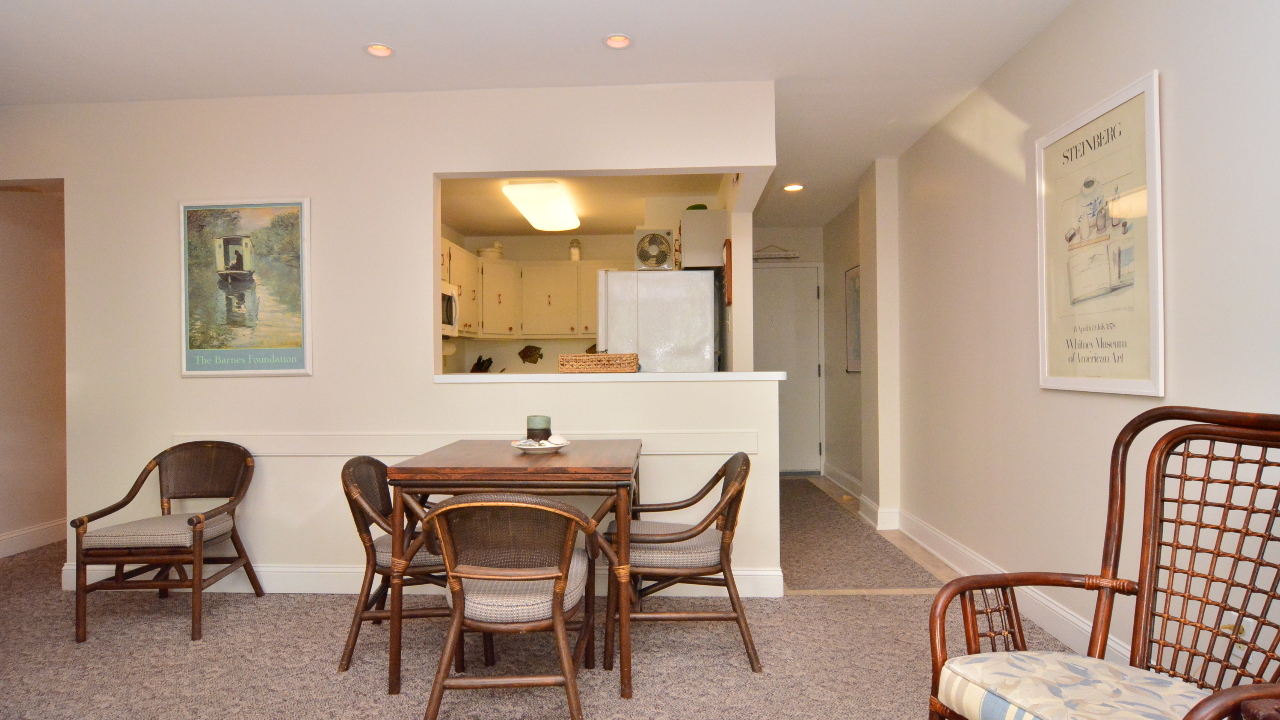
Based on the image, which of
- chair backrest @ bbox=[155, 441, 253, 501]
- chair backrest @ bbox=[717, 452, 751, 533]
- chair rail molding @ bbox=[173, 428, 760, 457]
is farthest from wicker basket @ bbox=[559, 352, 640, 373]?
chair backrest @ bbox=[155, 441, 253, 501]

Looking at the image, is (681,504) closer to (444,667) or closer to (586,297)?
(444,667)

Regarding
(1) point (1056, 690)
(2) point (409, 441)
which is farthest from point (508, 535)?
(2) point (409, 441)

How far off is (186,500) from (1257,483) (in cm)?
411

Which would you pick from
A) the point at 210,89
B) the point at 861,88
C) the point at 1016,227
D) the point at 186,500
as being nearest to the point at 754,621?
the point at 1016,227

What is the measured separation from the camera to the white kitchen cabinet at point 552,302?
6.49 metres

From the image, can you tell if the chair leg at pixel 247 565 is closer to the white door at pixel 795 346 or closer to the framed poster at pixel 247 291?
the framed poster at pixel 247 291

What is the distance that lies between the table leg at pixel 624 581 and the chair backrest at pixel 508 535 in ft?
1.03

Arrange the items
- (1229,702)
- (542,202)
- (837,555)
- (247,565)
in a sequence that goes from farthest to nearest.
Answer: (542,202) → (837,555) → (247,565) → (1229,702)

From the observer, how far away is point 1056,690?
1.28 m

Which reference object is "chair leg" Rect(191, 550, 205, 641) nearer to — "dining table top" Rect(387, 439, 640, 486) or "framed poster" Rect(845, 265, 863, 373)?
"dining table top" Rect(387, 439, 640, 486)

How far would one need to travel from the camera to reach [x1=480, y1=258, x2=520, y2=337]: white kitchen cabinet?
629 centimetres

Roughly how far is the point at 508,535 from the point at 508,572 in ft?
0.32

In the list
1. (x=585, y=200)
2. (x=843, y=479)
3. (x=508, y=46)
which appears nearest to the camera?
(x=508, y=46)

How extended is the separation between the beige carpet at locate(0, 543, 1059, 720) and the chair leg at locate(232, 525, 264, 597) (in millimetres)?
66
